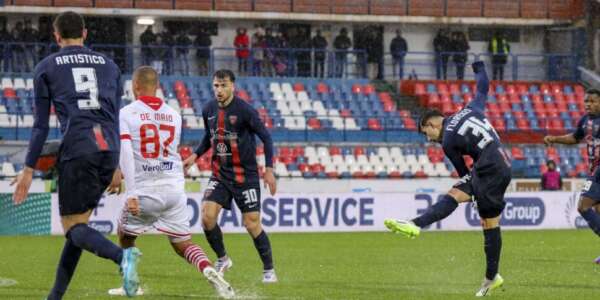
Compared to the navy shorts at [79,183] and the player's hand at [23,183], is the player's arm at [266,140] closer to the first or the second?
the navy shorts at [79,183]

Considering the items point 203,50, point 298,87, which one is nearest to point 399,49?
point 298,87

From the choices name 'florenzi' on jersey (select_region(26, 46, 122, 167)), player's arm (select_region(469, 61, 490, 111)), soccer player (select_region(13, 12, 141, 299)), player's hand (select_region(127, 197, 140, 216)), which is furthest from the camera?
player's arm (select_region(469, 61, 490, 111))

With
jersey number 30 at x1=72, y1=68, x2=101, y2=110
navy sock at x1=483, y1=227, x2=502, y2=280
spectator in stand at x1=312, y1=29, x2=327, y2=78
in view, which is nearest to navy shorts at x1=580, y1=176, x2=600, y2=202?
navy sock at x1=483, y1=227, x2=502, y2=280

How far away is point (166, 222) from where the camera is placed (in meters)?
10.6

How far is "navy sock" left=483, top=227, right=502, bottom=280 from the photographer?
11484 millimetres

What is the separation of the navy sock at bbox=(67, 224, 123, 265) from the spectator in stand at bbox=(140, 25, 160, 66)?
2764 centimetres

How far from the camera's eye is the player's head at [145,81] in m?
10.4

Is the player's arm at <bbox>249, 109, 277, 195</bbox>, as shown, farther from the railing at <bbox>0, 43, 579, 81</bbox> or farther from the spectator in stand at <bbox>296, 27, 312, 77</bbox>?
the spectator in stand at <bbox>296, 27, 312, 77</bbox>

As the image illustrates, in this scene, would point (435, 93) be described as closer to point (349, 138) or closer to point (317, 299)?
point (349, 138)

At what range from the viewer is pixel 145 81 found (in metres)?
10.4

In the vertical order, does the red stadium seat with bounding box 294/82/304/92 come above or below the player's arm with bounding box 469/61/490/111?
below

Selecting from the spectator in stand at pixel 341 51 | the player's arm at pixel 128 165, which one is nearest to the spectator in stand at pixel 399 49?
the spectator in stand at pixel 341 51

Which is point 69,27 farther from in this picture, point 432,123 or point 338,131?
point 338,131

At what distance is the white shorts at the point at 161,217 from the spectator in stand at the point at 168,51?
26231 mm
